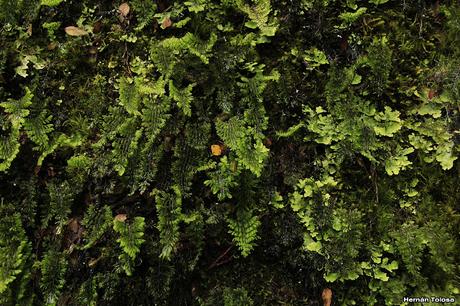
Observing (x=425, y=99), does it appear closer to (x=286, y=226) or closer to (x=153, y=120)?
(x=286, y=226)

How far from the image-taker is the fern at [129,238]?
9.96 feet

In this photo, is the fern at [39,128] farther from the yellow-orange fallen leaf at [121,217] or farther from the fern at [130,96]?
the yellow-orange fallen leaf at [121,217]

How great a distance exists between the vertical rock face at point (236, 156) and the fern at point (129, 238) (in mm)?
18

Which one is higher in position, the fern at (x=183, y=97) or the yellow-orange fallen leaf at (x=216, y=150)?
the fern at (x=183, y=97)

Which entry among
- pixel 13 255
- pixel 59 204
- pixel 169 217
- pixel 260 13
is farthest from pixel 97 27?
pixel 13 255

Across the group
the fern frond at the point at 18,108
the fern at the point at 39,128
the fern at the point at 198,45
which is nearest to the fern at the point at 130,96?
the fern at the point at 198,45

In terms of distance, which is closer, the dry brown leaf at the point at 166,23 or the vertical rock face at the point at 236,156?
the vertical rock face at the point at 236,156

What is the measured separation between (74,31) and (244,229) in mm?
2276

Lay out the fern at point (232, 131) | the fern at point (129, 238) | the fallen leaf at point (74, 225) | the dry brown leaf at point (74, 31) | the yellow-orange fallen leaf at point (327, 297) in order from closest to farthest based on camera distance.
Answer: the fern at point (129, 238) < the fern at point (232, 131) < the yellow-orange fallen leaf at point (327, 297) < the fallen leaf at point (74, 225) < the dry brown leaf at point (74, 31)

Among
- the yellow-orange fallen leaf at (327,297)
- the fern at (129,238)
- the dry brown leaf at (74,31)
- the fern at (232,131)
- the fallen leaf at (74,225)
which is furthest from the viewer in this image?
the dry brown leaf at (74,31)

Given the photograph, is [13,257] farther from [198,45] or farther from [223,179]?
[198,45]

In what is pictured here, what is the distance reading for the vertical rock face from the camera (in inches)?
125

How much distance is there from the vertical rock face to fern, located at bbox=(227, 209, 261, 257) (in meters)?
0.01

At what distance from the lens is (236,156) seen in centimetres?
324
